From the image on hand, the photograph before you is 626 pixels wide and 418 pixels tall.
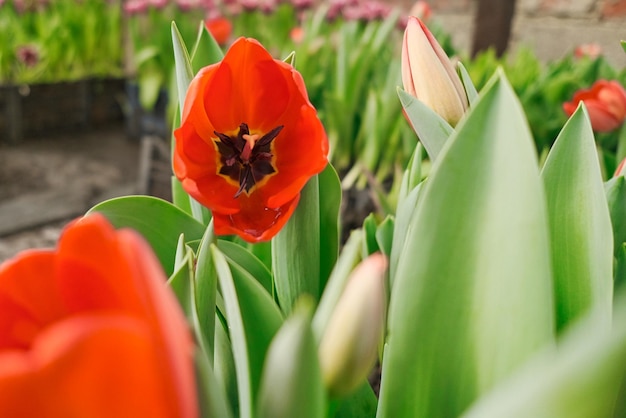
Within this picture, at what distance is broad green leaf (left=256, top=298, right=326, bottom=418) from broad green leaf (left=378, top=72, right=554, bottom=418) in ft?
0.14

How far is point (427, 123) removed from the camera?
0.29m

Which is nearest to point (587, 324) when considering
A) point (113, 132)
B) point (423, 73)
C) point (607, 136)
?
point (423, 73)

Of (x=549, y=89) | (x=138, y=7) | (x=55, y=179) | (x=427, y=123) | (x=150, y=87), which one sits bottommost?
(x=55, y=179)

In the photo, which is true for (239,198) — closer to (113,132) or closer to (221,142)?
(221,142)

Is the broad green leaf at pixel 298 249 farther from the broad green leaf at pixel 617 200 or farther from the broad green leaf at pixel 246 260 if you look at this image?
the broad green leaf at pixel 617 200

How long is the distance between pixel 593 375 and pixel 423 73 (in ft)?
0.64

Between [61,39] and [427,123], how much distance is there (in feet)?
8.55

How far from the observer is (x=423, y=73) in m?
0.31

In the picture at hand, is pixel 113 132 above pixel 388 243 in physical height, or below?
below

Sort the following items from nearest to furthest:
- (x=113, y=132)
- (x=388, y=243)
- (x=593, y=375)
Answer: (x=593, y=375) → (x=388, y=243) → (x=113, y=132)

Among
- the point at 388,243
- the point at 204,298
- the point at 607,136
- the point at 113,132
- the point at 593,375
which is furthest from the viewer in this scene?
the point at 113,132

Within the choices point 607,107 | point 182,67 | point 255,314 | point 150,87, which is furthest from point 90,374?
point 150,87

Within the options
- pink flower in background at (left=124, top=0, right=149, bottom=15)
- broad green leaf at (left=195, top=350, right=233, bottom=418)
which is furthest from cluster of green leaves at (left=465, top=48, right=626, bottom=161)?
pink flower in background at (left=124, top=0, right=149, bottom=15)

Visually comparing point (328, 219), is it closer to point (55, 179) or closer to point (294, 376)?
point (294, 376)
